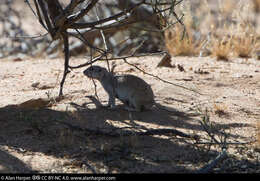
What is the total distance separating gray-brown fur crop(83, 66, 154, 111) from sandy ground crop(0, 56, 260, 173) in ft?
0.50

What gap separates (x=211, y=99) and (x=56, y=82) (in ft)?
7.63

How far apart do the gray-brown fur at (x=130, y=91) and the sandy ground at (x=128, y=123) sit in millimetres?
152

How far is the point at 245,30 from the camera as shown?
8.65 meters

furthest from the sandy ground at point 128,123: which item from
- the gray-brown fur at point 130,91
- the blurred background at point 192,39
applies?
the blurred background at point 192,39

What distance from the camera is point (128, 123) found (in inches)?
201

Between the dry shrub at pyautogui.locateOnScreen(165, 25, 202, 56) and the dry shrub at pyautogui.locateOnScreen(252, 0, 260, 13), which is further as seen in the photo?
the dry shrub at pyautogui.locateOnScreen(252, 0, 260, 13)

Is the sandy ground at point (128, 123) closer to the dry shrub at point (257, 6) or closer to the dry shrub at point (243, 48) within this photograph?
the dry shrub at point (243, 48)

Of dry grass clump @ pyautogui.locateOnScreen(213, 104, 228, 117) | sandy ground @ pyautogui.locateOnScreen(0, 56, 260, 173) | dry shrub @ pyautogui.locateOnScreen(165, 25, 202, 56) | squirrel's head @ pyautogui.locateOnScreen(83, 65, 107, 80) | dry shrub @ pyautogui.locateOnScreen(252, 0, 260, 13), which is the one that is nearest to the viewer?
sandy ground @ pyautogui.locateOnScreen(0, 56, 260, 173)

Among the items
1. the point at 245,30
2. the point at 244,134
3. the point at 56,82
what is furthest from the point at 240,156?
the point at 245,30

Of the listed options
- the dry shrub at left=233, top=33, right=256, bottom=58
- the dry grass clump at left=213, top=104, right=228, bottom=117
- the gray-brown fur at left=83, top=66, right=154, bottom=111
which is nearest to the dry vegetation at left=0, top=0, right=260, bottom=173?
the dry grass clump at left=213, top=104, right=228, bottom=117

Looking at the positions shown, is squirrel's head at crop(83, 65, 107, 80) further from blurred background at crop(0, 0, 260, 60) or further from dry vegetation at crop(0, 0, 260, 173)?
blurred background at crop(0, 0, 260, 60)

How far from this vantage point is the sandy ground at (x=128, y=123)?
156 inches

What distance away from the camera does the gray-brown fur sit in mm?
5548

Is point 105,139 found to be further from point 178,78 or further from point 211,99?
point 178,78
